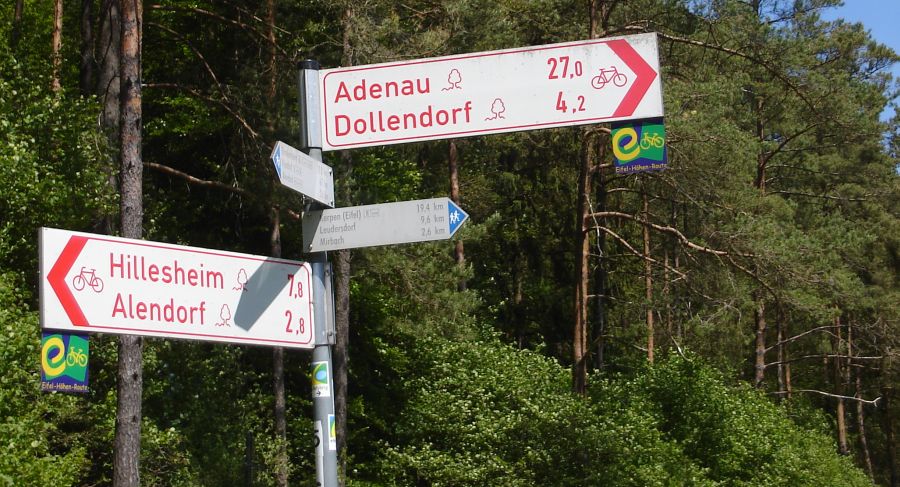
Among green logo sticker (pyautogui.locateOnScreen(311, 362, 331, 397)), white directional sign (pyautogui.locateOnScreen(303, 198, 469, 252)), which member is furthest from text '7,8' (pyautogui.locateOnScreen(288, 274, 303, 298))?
green logo sticker (pyautogui.locateOnScreen(311, 362, 331, 397))

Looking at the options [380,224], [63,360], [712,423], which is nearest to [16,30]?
[712,423]

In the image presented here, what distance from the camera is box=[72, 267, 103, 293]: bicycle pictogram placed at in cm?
406

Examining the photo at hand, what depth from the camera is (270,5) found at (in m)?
20.0

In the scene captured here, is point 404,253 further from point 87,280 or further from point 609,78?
point 87,280

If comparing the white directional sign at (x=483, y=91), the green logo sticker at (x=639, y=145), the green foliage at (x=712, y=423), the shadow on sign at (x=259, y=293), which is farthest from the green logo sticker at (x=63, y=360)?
the green foliage at (x=712, y=423)

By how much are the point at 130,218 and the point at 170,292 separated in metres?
7.24

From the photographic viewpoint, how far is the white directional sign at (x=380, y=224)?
4902 mm

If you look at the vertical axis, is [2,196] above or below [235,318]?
above

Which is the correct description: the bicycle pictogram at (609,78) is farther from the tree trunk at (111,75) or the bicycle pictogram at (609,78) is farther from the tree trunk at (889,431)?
the tree trunk at (889,431)

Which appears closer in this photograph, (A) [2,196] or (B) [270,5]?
(A) [2,196]

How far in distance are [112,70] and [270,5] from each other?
562 centimetres

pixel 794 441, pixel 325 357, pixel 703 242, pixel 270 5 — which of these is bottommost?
pixel 794 441

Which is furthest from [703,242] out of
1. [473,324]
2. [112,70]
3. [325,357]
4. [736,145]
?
[325,357]

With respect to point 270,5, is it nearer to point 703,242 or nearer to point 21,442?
point 703,242
